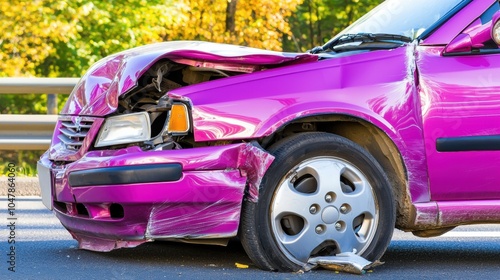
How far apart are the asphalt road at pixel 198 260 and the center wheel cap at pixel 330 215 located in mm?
250

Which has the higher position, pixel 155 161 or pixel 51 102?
pixel 155 161

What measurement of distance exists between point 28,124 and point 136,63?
4516mm

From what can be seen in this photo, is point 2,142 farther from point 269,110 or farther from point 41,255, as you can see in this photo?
point 269,110

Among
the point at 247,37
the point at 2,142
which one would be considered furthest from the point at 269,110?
the point at 247,37

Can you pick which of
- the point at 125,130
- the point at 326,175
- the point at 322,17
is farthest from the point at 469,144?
the point at 322,17

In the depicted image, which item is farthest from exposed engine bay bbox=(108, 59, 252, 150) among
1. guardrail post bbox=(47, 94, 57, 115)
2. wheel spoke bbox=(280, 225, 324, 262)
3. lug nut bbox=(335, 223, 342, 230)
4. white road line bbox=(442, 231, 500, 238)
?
guardrail post bbox=(47, 94, 57, 115)

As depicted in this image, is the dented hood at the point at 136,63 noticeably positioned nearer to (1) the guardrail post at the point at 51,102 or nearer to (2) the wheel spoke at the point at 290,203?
(2) the wheel spoke at the point at 290,203

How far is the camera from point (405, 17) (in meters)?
5.77

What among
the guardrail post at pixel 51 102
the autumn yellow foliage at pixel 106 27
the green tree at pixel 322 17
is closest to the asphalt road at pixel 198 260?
the guardrail post at pixel 51 102

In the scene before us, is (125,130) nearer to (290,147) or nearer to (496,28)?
(290,147)

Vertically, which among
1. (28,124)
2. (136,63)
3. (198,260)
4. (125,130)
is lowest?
(198,260)

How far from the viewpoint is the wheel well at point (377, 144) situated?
5.25 m

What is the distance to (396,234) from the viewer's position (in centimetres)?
699

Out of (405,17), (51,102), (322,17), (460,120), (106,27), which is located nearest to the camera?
(460,120)
